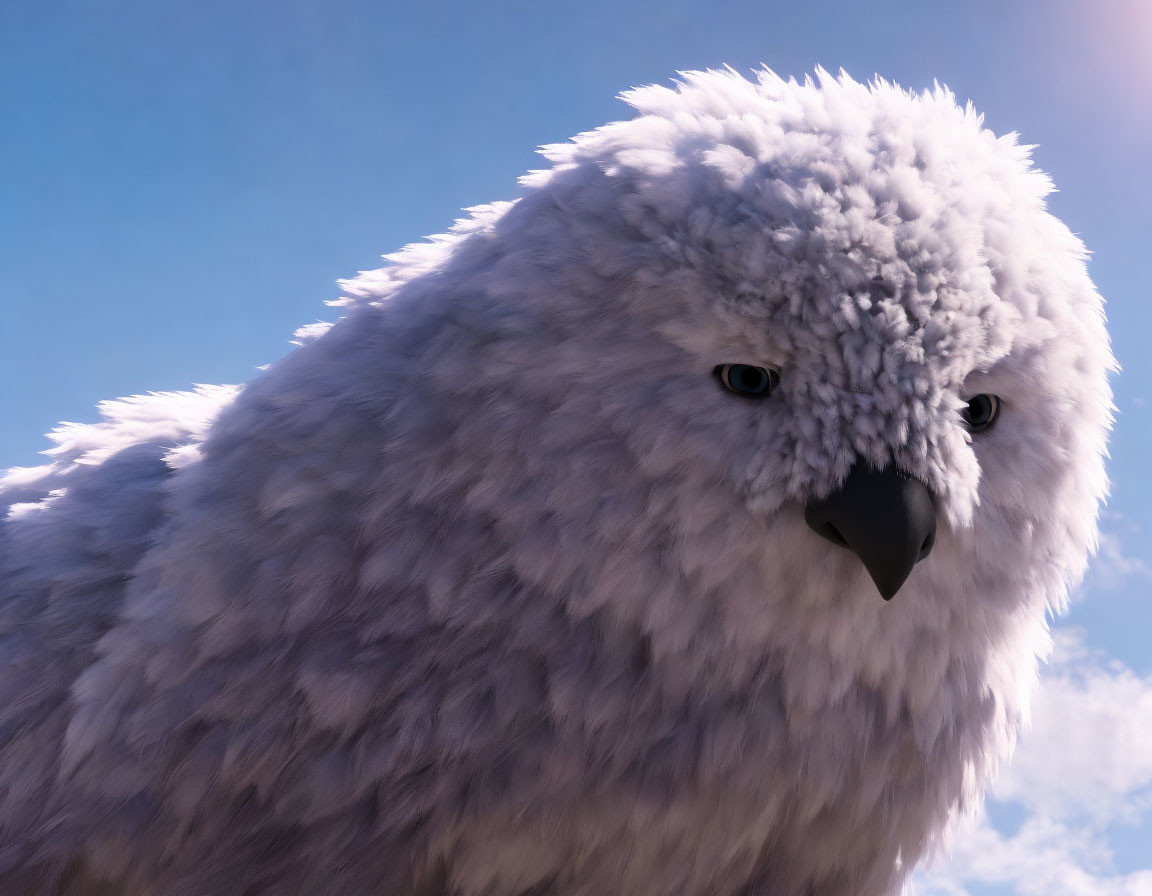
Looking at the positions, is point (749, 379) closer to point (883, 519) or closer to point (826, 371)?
point (826, 371)

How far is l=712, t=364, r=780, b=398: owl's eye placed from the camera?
0.99 metres

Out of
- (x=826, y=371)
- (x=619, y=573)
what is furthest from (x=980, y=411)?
(x=619, y=573)

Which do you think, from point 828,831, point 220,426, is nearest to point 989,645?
point 828,831

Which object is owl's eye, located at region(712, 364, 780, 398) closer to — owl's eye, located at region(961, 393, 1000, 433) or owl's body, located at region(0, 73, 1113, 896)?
owl's body, located at region(0, 73, 1113, 896)

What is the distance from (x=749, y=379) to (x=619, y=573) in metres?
0.23

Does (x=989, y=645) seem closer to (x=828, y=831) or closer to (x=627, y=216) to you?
(x=828, y=831)

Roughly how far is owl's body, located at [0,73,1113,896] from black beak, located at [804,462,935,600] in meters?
0.02

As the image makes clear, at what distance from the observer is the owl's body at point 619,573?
0.98 metres

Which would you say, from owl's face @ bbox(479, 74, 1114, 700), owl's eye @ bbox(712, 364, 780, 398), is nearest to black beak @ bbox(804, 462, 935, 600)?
owl's face @ bbox(479, 74, 1114, 700)

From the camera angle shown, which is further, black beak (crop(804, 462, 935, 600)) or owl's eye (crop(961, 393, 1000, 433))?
owl's eye (crop(961, 393, 1000, 433))

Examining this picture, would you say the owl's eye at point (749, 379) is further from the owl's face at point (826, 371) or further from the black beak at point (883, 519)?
the black beak at point (883, 519)

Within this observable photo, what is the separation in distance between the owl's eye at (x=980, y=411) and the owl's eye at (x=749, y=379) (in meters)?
0.21

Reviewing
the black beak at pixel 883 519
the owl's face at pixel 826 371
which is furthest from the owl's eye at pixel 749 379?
the black beak at pixel 883 519

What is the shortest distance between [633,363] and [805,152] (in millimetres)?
293
